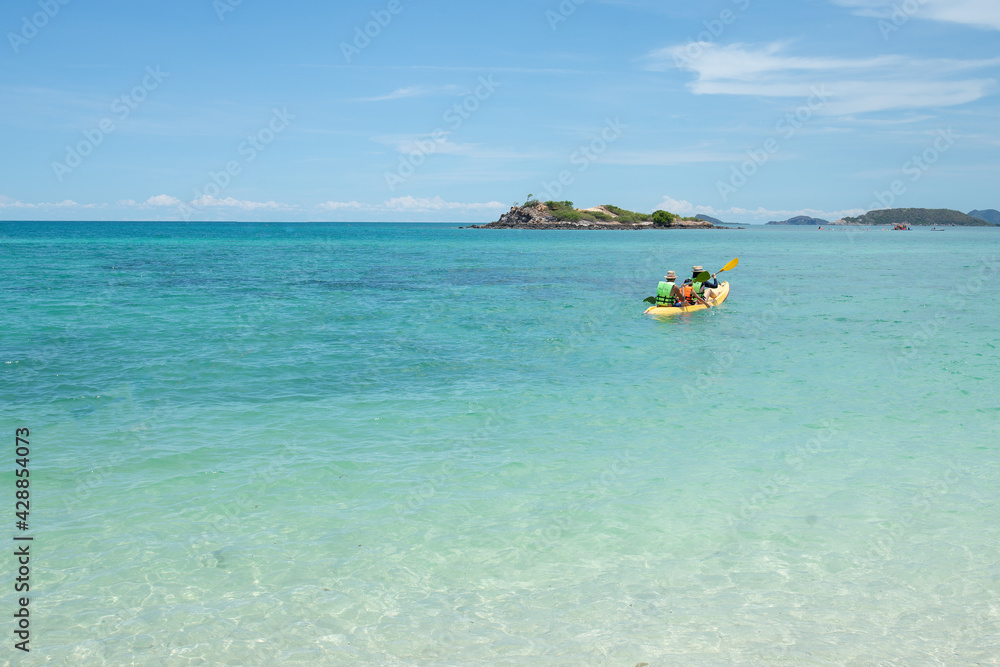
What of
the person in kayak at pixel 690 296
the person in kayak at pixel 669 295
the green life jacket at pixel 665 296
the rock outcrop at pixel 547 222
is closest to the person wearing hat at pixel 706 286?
the person in kayak at pixel 690 296

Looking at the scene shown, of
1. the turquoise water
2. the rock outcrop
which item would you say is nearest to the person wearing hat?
the turquoise water

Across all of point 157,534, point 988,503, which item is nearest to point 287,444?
point 157,534

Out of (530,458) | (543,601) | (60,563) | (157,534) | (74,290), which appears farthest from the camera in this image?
(74,290)

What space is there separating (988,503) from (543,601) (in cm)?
601

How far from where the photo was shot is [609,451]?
10031 mm

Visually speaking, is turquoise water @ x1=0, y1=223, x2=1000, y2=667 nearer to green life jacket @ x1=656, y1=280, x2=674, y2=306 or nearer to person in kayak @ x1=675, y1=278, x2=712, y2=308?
green life jacket @ x1=656, y1=280, x2=674, y2=306

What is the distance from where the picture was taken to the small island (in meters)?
184

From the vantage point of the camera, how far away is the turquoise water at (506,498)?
556cm

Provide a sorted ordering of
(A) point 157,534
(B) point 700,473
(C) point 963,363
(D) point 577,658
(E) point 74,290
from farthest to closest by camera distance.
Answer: (E) point 74,290 → (C) point 963,363 → (B) point 700,473 → (A) point 157,534 → (D) point 577,658

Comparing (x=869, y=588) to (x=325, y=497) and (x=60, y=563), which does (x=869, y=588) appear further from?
(x=60, y=563)

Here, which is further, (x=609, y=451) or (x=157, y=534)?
(x=609, y=451)

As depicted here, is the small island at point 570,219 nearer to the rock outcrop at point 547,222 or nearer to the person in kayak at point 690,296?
the rock outcrop at point 547,222

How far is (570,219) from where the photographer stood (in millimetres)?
185250

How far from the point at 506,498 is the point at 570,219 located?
18149 cm
